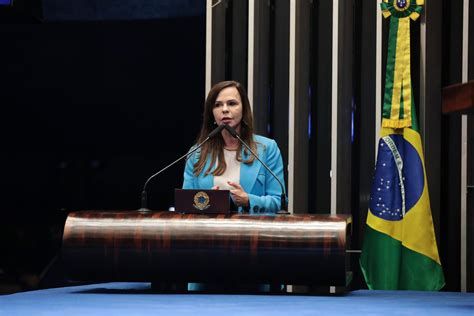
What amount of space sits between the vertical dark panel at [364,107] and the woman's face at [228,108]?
1.15m

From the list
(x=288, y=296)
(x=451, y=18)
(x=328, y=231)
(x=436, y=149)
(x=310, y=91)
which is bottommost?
(x=288, y=296)

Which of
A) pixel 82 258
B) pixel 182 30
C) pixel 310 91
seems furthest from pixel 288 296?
pixel 182 30

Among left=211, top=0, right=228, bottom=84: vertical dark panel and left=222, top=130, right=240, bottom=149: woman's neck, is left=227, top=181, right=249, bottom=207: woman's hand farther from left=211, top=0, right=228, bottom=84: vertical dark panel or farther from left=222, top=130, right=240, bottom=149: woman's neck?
left=211, top=0, right=228, bottom=84: vertical dark panel

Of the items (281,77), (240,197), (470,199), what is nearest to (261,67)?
(281,77)

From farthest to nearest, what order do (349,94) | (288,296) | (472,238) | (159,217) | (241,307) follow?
(349,94), (472,238), (159,217), (288,296), (241,307)

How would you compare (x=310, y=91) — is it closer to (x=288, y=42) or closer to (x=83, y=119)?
(x=288, y=42)

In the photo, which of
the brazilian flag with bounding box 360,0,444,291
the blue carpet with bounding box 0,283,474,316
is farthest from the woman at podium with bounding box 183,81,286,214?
the brazilian flag with bounding box 360,0,444,291

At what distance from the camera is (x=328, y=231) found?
2457 mm

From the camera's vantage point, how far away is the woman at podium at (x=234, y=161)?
285 cm

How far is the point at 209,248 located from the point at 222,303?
1.26 ft

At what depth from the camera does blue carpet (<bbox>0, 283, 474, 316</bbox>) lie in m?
1.92

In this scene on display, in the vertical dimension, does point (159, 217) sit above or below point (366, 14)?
below

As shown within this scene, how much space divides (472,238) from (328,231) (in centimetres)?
145

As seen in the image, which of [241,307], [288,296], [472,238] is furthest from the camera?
[472,238]
